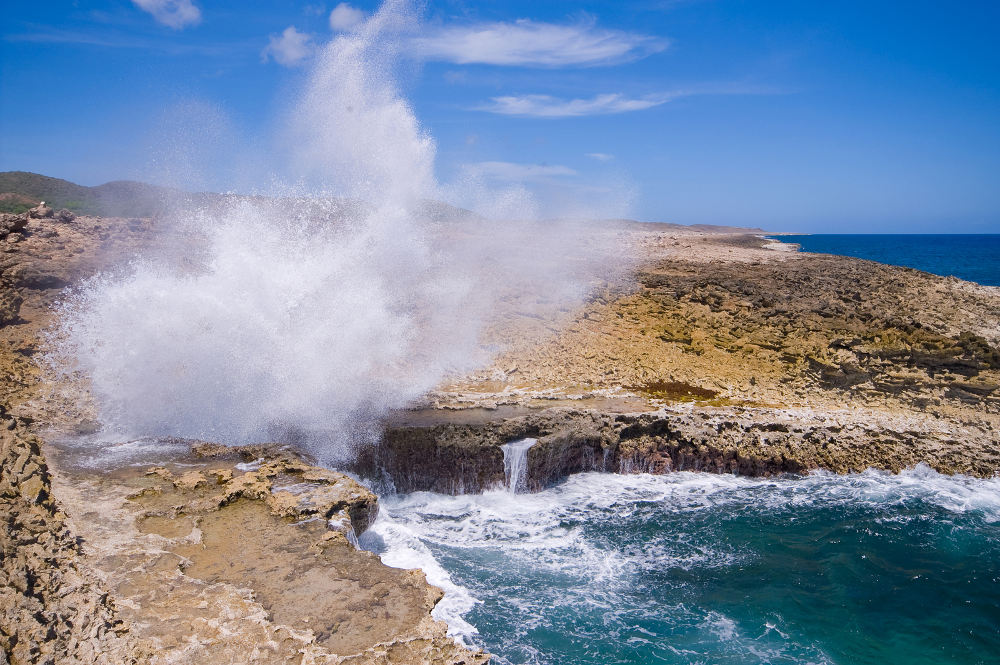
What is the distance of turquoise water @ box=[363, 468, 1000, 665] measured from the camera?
20.3 feet

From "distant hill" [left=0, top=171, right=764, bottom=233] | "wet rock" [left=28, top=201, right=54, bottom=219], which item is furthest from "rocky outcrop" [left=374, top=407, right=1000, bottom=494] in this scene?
"wet rock" [left=28, top=201, right=54, bottom=219]

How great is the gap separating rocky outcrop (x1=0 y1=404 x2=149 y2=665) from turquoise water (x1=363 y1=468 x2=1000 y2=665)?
3.13 m

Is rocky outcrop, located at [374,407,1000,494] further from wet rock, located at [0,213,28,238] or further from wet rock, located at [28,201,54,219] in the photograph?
wet rock, located at [28,201,54,219]

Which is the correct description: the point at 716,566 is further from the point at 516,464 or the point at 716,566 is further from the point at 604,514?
the point at 516,464

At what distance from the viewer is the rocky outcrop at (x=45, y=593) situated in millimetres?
3770

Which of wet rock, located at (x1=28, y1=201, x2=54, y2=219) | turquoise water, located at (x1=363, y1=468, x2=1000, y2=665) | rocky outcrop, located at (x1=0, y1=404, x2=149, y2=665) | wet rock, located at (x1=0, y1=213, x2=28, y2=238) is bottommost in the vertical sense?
turquoise water, located at (x1=363, y1=468, x2=1000, y2=665)

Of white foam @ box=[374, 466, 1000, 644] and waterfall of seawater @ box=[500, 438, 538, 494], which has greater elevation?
waterfall of seawater @ box=[500, 438, 538, 494]

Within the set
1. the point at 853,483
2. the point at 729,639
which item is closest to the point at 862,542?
the point at 853,483

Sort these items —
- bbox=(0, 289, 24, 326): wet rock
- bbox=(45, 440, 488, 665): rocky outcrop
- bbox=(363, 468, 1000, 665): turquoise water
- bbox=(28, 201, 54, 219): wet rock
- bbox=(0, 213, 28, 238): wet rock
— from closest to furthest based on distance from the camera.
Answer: bbox=(45, 440, 488, 665): rocky outcrop
bbox=(363, 468, 1000, 665): turquoise water
bbox=(0, 289, 24, 326): wet rock
bbox=(0, 213, 28, 238): wet rock
bbox=(28, 201, 54, 219): wet rock

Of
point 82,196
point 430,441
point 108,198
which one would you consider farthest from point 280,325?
point 82,196

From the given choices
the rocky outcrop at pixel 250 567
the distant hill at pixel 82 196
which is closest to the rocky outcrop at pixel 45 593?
the rocky outcrop at pixel 250 567

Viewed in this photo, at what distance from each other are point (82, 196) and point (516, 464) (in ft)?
119

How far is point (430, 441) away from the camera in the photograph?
9.38 metres

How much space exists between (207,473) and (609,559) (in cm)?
489
